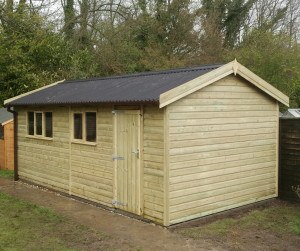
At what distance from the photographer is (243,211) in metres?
8.80

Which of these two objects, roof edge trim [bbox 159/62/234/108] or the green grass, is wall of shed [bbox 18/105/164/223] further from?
the green grass

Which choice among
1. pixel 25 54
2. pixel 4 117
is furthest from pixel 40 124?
pixel 25 54

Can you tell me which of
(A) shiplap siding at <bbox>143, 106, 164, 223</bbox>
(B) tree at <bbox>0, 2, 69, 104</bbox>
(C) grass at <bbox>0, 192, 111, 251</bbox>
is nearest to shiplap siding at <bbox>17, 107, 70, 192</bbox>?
(C) grass at <bbox>0, 192, 111, 251</bbox>

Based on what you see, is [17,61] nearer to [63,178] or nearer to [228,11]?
[63,178]

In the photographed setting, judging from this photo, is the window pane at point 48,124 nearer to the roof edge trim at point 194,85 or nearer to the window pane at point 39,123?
the window pane at point 39,123

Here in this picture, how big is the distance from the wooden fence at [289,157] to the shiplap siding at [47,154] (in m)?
5.49

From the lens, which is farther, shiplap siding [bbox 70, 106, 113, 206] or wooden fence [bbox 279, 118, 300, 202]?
wooden fence [bbox 279, 118, 300, 202]

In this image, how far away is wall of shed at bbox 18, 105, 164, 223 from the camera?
7.66m

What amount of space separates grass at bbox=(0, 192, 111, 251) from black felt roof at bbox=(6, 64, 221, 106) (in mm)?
2604

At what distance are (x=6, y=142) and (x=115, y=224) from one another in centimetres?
760

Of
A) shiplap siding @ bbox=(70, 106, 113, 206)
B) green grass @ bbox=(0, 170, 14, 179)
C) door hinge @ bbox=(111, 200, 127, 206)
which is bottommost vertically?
green grass @ bbox=(0, 170, 14, 179)

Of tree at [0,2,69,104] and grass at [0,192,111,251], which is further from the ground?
tree at [0,2,69,104]

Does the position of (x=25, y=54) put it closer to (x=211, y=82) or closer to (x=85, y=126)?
(x=85, y=126)

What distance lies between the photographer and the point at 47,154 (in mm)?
11133
